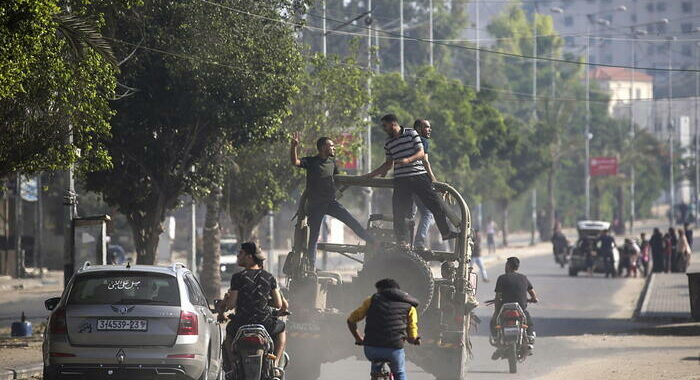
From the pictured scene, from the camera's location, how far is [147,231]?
27781mm

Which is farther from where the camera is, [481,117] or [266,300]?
[481,117]

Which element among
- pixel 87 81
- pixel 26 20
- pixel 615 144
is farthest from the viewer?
pixel 615 144

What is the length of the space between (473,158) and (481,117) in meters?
2.23

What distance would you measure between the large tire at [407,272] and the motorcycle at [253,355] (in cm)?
284

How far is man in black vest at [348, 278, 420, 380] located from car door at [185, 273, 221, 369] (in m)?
2.52

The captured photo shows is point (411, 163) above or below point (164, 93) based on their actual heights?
below

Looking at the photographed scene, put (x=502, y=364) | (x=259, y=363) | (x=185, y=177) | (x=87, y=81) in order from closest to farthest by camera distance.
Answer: (x=259, y=363)
(x=87, y=81)
(x=502, y=364)
(x=185, y=177)

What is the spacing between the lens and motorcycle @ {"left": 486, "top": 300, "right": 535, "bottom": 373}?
19.0 meters

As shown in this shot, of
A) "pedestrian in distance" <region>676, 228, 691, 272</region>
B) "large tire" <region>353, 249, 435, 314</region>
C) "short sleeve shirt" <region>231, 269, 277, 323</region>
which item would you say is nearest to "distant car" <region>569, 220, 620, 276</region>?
"pedestrian in distance" <region>676, 228, 691, 272</region>

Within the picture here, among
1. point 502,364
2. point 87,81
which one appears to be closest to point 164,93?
point 87,81

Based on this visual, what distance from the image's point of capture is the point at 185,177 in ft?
91.8

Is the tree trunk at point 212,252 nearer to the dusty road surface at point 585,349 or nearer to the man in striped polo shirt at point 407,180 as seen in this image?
the dusty road surface at point 585,349

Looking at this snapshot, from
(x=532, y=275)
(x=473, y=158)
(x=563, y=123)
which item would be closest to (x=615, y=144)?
(x=563, y=123)

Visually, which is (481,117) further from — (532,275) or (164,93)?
(164,93)
